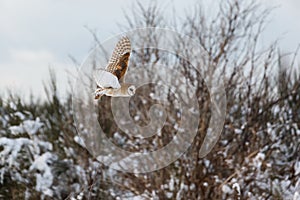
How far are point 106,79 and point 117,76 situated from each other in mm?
28

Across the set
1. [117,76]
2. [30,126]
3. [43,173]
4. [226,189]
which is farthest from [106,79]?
[30,126]

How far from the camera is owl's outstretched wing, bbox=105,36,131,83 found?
0.79 m

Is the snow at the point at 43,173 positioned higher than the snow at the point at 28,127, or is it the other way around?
the snow at the point at 28,127

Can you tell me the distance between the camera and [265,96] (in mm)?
4609

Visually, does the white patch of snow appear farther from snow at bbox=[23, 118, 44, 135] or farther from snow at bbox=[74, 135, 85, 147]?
snow at bbox=[23, 118, 44, 135]

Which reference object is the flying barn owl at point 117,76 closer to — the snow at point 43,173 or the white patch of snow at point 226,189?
the white patch of snow at point 226,189

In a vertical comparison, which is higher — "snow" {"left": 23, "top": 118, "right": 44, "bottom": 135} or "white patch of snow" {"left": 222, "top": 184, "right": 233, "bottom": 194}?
"snow" {"left": 23, "top": 118, "right": 44, "bottom": 135}

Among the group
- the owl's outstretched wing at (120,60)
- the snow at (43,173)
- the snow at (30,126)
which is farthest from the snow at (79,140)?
the owl's outstretched wing at (120,60)

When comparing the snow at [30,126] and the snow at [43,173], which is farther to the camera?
the snow at [30,126]

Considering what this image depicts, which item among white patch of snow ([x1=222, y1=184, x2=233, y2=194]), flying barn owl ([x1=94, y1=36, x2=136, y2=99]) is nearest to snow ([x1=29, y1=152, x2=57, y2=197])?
→ white patch of snow ([x1=222, y1=184, x2=233, y2=194])

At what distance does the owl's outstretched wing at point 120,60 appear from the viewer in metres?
0.79

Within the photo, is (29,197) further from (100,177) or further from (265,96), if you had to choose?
(265,96)

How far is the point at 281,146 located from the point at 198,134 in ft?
2.95

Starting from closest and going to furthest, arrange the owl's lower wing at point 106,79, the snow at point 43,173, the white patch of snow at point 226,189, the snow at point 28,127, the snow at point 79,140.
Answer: the owl's lower wing at point 106,79 → the white patch of snow at point 226,189 → the snow at point 43,173 → the snow at point 79,140 → the snow at point 28,127
